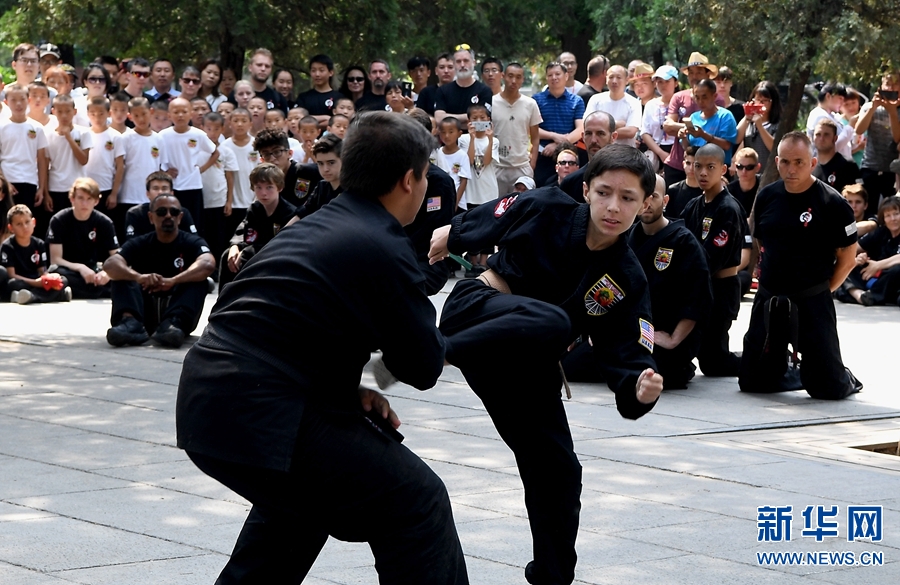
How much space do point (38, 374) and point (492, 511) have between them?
4.57 metres

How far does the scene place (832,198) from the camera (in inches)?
345

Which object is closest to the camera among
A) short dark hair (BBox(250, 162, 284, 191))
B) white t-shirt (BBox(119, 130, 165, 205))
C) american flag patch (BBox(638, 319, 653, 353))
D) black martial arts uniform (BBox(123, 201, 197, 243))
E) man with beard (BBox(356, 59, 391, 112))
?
american flag patch (BBox(638, 319, 653, 353))

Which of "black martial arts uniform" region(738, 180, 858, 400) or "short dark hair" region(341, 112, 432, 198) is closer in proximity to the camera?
"short dark hair" region(341, 112, 432, 198)

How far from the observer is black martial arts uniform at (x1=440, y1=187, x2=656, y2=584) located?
4234mm

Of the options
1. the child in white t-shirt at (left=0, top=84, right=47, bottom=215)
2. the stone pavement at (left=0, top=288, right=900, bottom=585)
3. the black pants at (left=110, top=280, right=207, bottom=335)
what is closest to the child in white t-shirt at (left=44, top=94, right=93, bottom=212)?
the child in white t-shirt at (left=0, top=84, right=47, bottom=215)

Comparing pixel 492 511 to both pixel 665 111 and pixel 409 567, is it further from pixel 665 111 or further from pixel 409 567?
pixel 665 111

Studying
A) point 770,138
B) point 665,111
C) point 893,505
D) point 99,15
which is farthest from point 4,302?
point 893,505

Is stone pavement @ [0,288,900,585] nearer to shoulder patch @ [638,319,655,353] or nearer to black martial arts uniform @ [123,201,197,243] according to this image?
shoulder patch @ [638,319,655,353]

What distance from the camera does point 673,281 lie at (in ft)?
29.8

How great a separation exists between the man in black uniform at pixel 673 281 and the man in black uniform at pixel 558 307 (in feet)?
14.9

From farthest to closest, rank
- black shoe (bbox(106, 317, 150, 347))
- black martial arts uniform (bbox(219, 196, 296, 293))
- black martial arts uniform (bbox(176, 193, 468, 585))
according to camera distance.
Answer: black martial arts uniform (bbox(219, 196, 296, 293)) → black shoe (bbox(106, 317, 150, 347)) → black martial arts uniform (bbox(176, 193, 468, 585))

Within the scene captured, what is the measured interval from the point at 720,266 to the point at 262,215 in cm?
378

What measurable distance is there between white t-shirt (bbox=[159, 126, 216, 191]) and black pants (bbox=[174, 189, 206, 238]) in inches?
3.3

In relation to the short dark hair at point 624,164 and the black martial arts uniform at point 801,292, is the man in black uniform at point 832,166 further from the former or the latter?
the short dark hair at point 624,164
